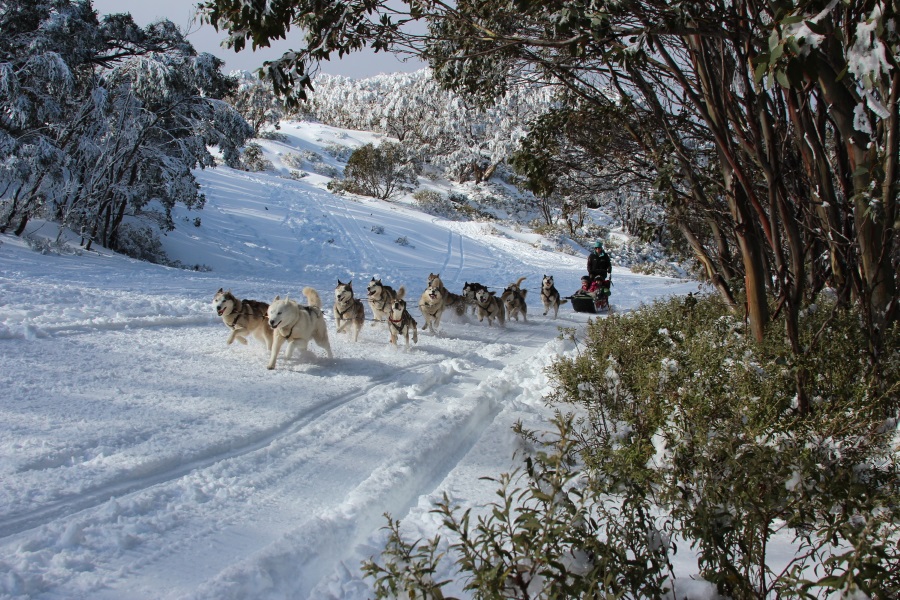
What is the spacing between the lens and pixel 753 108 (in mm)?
4652

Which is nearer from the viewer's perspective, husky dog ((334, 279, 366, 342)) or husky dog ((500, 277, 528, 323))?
husky dog ((334, 279, 366, 342))

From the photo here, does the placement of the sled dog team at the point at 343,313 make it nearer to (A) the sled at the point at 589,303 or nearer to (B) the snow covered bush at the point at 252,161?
(A) the sled at the point at 589,303

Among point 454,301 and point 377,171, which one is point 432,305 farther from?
point 377,171

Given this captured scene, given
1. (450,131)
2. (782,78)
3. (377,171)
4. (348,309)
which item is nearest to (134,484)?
(782,78)

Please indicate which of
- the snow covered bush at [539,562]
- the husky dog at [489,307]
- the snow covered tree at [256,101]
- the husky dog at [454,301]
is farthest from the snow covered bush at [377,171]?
the snow covered bush at [539,562]

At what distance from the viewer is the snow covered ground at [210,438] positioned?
292cm

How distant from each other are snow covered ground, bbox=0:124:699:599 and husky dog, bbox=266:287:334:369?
26 centimetres

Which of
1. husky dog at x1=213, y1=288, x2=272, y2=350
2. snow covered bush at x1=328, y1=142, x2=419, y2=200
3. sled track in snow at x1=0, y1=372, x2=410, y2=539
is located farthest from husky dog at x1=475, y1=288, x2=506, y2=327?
snow covered bush at x1=328, y1=142, x2=419, y2=200

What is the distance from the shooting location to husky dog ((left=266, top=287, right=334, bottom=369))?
6289 mm

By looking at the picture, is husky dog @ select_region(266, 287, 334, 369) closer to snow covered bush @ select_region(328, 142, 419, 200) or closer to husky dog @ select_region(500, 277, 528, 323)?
husky dog @ select_region(500, 277, 528, 323)

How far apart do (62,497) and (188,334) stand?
4.23 meters

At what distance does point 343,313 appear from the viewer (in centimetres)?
830

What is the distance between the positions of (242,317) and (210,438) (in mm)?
2695

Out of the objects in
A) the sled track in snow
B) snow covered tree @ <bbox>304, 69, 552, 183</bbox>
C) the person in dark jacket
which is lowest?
the sled track in snow
